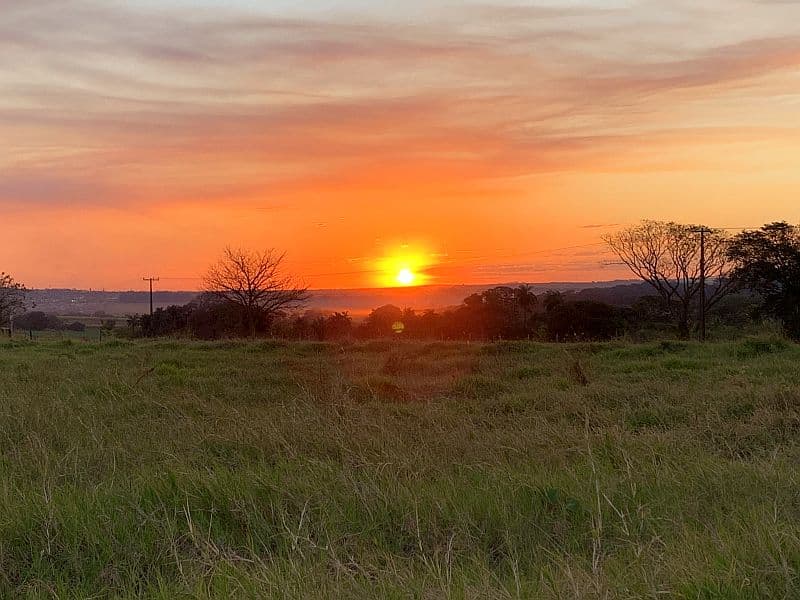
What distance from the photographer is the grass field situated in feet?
10.6

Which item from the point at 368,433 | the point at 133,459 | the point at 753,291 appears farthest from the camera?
the point at 753,291

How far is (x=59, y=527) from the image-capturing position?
3986 mm

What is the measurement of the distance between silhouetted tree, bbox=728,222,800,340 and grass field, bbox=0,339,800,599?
25.7 meters

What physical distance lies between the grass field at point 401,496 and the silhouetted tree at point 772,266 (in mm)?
25731

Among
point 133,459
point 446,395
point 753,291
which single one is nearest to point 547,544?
point 133,459

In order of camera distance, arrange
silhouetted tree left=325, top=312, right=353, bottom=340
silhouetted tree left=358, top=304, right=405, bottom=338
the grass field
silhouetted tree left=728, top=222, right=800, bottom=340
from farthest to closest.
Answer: silhouetted tree left=358, top=304, right=405, bottom=338
silhouetted tree left=728, top=222, right=800, bottom=340
silhouetted tree left=325, top=312, right=353, bottom=340
the grass field

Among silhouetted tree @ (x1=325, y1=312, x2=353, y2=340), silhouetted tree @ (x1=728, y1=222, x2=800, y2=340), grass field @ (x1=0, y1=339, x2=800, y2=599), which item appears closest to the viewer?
grass field @ (x1=0, y1=339, x2=800, y2=599)

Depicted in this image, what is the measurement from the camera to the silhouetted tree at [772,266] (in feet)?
104

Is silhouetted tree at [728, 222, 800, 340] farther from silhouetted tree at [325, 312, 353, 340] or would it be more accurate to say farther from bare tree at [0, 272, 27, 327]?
bare tree at [0, 272, 27, 327]

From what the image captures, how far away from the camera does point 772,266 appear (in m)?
32.6

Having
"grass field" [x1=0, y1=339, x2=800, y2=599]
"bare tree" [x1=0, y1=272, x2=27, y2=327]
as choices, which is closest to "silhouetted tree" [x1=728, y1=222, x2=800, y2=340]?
"grass field" [x1=0, y1=339, x2=800, y2=599]

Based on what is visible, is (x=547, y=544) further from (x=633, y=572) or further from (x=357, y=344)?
(x=357, y=344)

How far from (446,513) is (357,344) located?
1389 centimetres

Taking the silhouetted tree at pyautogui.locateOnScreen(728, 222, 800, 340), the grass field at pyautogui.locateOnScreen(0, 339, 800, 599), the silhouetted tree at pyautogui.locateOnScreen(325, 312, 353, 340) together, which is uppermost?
the silhouetted tree at pyautogui.locateOnScreen(728, 222, 800, 340)
